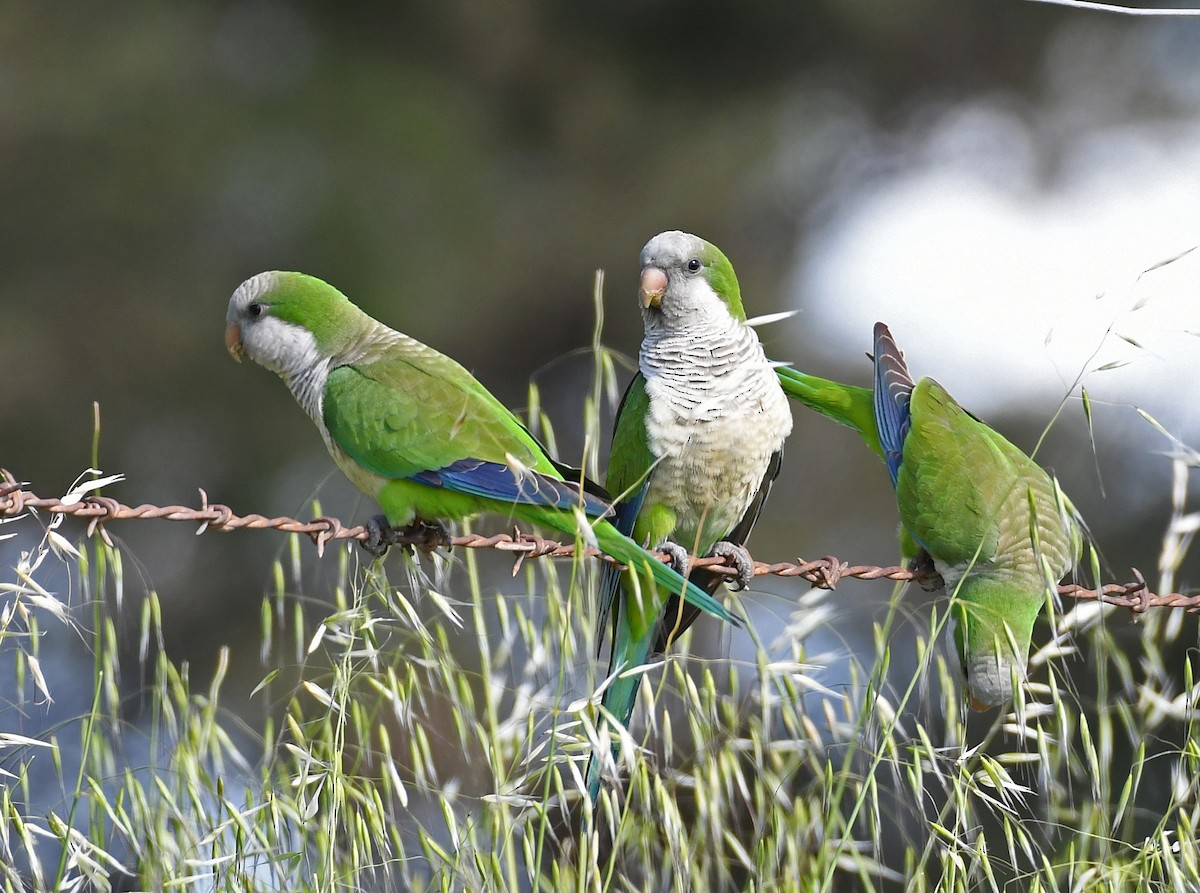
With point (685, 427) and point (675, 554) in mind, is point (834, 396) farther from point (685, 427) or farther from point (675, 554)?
point (675, 554)

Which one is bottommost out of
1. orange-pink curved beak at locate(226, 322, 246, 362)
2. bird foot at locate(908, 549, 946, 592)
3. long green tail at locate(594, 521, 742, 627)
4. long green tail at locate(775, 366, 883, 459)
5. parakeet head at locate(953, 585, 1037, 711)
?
parakeet head at locate(953, 585, 1037, 711)

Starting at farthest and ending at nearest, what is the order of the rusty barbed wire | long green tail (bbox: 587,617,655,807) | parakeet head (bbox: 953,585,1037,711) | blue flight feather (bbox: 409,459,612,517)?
1. long green tail (bbox: 587,617,655,807)
2. parakeet head (bbox: 953,585,1037,711)
3. blue flight feather (bbox: 409,459,612,517)
4. the rusty barbed wire

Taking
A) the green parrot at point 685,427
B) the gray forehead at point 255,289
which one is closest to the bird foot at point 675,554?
the green parrot at point 685,427

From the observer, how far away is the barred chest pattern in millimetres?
3166

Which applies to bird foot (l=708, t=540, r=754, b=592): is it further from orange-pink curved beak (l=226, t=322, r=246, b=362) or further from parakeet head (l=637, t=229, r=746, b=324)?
orange-pink curved beak (l=226, t=322, r=246, b=362)

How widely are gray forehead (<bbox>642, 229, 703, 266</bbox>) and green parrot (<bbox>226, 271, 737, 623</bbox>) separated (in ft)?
1.94

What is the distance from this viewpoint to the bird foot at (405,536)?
3.00 m

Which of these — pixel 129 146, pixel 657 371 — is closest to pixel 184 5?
pixel 129 146

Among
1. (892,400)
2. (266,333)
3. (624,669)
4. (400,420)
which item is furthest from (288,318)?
(892,400)

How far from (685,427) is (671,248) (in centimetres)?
47

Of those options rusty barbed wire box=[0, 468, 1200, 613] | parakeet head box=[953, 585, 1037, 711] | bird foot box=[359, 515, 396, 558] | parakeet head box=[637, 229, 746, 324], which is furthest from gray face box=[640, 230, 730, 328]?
parakeet head box=[953, 585, 1037, 711]

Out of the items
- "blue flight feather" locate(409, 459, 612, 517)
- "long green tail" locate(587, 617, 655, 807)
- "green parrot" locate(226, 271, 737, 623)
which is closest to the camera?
"blue flight feather" locate(409, 459, 612, 517)

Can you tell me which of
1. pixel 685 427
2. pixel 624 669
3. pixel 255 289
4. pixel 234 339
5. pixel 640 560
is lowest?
pixel 624 669

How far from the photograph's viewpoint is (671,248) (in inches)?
130
